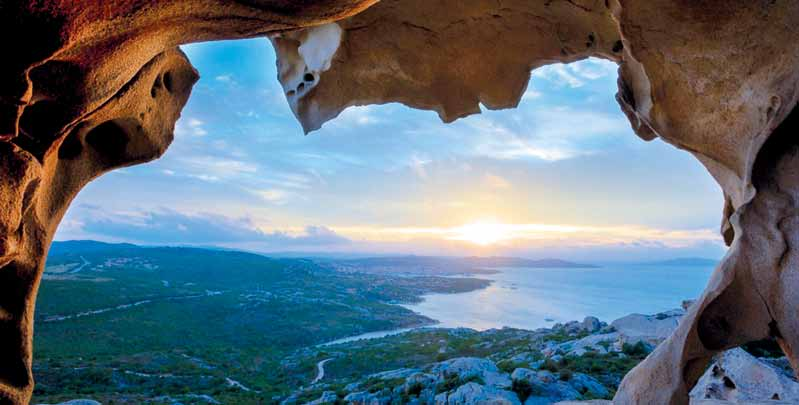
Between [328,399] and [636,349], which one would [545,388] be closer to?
[636,349]

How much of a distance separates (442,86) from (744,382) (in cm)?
750

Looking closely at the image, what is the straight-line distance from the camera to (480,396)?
330 inches

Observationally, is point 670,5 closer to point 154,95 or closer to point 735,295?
point 735,295

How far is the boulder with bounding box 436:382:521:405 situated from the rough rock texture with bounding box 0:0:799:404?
3.85 metres

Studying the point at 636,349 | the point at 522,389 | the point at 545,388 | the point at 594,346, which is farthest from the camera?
the point at 594,346

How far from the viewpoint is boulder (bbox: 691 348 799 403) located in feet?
21.0

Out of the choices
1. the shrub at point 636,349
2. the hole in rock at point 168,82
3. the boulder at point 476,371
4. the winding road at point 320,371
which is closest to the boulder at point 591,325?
the shrub at point 636,349

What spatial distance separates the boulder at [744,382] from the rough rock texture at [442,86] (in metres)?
3.34

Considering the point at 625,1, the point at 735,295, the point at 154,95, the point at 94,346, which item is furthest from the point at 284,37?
the point at 94,346

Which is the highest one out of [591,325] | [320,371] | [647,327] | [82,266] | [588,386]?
[588,386]

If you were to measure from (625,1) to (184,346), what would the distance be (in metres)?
34.8

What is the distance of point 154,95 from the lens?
12.6 ft

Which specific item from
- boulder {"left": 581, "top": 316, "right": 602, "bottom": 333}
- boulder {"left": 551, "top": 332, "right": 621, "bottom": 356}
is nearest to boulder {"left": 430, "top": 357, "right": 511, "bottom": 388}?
boulder {"left": 551, "top": 332, "right": 621, "bottom": 356}

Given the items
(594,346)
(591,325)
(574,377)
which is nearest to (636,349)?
(594,346)
